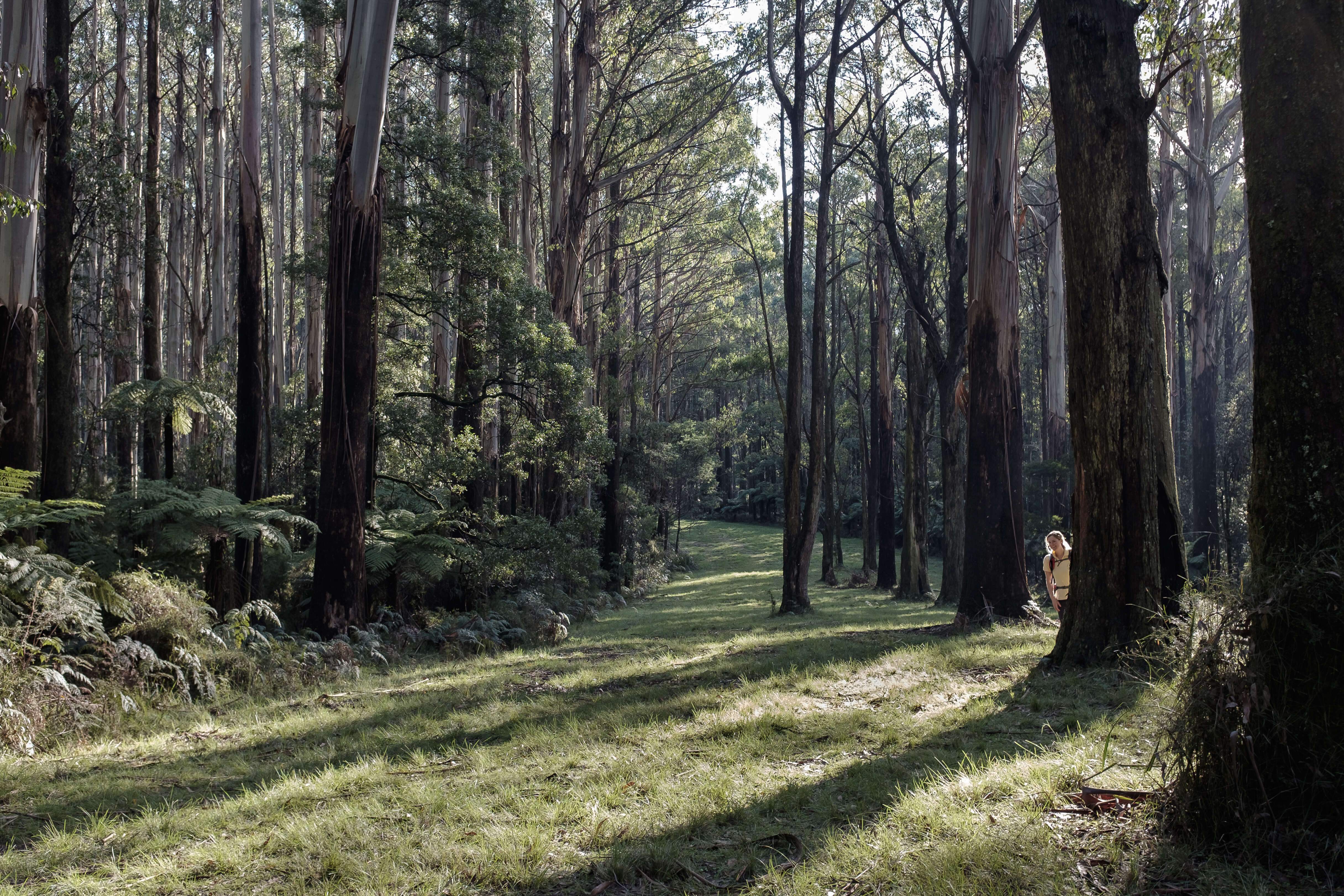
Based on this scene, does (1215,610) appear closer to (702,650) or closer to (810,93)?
(702,650)

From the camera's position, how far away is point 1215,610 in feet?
9.29

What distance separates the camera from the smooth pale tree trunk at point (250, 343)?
10.3 metres

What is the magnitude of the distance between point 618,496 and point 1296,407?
64.8ft

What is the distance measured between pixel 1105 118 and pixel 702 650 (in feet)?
20.1

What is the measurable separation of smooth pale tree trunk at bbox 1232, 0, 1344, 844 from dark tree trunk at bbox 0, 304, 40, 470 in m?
9.39

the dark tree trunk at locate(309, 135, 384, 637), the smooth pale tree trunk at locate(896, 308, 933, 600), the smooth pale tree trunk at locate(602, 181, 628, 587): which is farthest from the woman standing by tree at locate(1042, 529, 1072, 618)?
the smooth pale tree trunk at locate(602, 181, 628, 587)

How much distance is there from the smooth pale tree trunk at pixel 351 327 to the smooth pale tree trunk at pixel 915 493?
13.1 m

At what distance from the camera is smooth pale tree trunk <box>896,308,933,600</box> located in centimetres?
1905

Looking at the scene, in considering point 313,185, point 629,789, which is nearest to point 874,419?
point 313,185

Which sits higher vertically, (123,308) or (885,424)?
(123,308)

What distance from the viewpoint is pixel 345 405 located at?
30.9ft

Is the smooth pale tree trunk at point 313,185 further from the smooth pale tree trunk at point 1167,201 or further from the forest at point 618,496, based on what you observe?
the smooth pale tree trunk at point 1167,201

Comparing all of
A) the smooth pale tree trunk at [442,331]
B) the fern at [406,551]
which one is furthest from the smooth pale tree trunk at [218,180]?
the fern at [406,551]

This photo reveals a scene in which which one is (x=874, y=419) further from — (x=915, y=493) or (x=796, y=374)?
(x=796, y=374)
